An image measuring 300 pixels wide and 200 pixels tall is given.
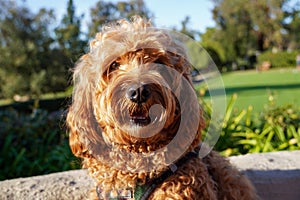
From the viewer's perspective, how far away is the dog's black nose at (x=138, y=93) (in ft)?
6.00

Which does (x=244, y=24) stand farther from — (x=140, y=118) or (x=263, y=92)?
(x=140, y=118)

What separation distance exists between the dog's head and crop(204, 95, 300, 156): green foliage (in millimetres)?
2081

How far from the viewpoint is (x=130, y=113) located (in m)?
1.90

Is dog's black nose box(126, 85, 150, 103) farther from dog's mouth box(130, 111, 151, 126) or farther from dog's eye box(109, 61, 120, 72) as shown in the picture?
dog's eye box(109, 61, 120, 72)

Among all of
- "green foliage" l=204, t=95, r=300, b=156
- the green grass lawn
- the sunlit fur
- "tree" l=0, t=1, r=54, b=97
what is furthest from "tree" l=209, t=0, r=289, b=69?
the sunlit fur

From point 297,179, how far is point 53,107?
1451cm

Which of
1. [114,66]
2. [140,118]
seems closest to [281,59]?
[114,66]

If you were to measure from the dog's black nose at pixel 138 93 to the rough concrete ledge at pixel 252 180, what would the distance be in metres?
1.04

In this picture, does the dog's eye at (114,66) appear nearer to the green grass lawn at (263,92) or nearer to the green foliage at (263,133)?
the green foliage at (263,133)

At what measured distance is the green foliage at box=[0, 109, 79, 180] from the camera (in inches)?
155

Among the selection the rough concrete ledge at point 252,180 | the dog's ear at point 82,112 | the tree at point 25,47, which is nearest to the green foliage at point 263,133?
the rough concrete ledge at point 252,180

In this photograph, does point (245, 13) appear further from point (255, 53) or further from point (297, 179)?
point (297, 179)

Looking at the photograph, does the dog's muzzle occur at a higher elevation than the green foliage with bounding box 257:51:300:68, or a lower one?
lower

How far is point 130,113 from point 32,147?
10.1ft
